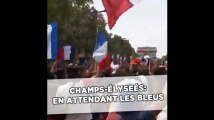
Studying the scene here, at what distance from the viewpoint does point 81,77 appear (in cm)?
428

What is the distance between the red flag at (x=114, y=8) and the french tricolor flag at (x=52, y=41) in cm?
41

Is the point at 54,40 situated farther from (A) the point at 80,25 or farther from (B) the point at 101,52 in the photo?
(B) the point at 101,52

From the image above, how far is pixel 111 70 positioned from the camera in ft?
14.2

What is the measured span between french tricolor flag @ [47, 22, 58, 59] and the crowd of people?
60 millimetres

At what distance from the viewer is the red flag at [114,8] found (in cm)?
430

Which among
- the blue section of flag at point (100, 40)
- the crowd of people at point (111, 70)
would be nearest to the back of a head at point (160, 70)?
the crowd of people at point (111, 70)

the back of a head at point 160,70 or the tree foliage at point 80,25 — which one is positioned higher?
the tree foliage at point 80,25

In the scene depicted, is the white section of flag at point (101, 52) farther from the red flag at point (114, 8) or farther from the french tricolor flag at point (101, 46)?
the red flag at point (114, 8)

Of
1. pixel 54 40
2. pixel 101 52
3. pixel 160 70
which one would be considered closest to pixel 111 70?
pixel 101 52

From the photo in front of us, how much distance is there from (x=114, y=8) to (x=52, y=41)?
0.53 meters

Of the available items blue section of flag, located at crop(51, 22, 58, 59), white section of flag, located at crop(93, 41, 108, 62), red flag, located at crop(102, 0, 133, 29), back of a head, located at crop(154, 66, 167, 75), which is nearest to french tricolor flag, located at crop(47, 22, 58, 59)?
blue section of flag, located at crop(51, 22, 58, 59)

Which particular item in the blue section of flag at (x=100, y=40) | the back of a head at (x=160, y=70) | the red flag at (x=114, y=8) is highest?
the red flag at (x=114, y=8)
